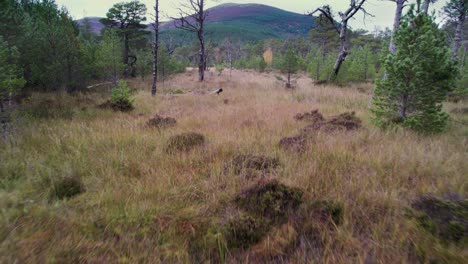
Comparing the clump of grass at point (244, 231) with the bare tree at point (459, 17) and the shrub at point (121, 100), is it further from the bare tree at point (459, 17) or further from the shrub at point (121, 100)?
the bare tree at point (459, 17)

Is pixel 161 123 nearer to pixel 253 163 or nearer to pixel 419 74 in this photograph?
pixel 253 163

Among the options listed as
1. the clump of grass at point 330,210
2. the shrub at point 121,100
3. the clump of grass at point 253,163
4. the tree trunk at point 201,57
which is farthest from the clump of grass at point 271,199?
the tree trunk at point 201,57

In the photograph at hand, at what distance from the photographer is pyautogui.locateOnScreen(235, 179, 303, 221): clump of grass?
211 centimetres

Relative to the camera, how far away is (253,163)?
3041mm

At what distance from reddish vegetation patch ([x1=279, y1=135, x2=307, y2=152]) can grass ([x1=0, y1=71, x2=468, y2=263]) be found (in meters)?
0.15

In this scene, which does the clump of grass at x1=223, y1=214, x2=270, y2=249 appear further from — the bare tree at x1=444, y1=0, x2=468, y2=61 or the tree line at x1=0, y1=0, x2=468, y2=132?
the bare tree at x1=444, y1=0, x2=468, y2=61

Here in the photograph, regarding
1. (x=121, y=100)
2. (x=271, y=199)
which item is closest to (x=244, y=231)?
(x=271, y=199)

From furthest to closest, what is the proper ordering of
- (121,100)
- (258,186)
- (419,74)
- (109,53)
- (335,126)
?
(109,53), (121,100), (335,126), (419,74), (258,186)

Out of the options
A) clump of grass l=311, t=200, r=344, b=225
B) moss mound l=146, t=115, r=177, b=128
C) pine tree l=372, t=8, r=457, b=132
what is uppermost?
pine tree l=372, t=8, r=457, b=132

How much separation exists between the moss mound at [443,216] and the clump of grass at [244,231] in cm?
134

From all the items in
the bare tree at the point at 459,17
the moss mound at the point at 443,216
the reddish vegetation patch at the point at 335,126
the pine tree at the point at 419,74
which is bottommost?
the moss mound at the point at 443,216

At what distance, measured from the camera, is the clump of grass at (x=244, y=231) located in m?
1.80

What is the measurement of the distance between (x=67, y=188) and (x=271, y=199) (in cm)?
225

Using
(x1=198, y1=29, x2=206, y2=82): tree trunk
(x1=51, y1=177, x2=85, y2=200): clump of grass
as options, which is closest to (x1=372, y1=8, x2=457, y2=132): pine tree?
(x1=51, y1=177, x2=85, y2=200): clump of grass
